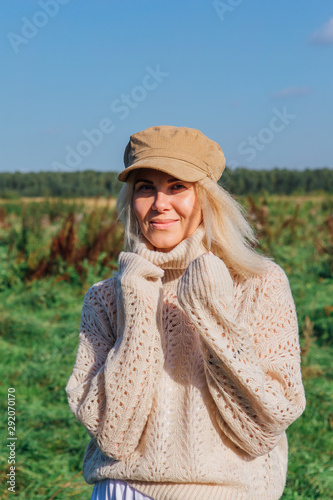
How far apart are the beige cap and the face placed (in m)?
0.07

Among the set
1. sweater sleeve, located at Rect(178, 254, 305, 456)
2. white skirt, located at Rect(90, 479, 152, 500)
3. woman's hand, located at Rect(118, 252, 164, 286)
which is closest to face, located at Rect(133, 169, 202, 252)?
woman's hand, located at Rect(118, 252, 164, 286)

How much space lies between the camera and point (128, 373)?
1.80m

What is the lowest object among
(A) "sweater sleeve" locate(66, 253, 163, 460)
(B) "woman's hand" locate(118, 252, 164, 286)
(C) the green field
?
(C) the green field

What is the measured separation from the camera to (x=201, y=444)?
5.87 ft

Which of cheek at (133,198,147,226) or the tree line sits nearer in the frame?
cheek at (133,198,147,226)

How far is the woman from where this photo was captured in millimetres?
1724

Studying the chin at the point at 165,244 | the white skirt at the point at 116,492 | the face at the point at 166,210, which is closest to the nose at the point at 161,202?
the face at the point at 166,210

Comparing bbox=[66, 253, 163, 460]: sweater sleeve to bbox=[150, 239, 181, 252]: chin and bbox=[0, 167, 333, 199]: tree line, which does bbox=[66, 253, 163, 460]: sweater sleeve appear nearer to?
bbox=[150, 239, 181, 252]: chin

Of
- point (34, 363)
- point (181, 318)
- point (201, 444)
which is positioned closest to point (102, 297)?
point (181, 318)

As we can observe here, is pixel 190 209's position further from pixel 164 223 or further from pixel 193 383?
pixel 193 383

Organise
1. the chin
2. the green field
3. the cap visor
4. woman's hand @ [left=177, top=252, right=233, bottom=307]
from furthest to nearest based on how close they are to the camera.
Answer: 1. the green field
2. the chin
3. the cap visor
4. woman's hand @ [left=177, top=252, right=233, bottom=307]

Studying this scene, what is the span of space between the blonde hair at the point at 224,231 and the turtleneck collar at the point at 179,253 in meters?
0.04

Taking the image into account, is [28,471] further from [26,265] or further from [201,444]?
[26,265]

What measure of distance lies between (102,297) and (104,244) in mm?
5742
